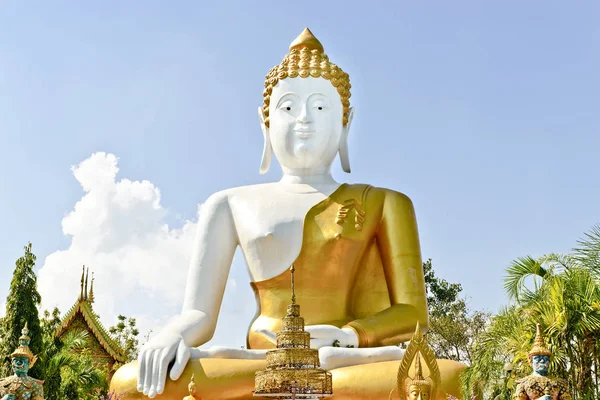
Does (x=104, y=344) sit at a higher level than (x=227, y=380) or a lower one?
higher

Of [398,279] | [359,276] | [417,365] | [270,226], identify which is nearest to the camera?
[417,365]

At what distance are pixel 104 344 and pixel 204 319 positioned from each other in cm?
1440

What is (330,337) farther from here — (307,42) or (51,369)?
(51,369)

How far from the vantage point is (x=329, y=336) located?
26.3 feet

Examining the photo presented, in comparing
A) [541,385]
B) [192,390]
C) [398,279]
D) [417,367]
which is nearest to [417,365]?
[417,367]

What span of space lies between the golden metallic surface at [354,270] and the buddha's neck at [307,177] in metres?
0.34

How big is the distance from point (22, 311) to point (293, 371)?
7.25 m

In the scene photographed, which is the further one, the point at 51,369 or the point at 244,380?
the point at 51,369

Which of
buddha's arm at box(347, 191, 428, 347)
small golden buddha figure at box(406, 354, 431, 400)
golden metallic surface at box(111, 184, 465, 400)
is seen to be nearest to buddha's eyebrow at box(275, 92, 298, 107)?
golden metallic surface at box(111, 184, 465, 400)

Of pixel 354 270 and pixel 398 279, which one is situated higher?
pixel 354 270

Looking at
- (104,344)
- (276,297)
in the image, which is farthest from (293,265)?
(104,344)

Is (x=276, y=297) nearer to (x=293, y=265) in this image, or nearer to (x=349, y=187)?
(x=293, y=265)

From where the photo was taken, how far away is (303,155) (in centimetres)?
928

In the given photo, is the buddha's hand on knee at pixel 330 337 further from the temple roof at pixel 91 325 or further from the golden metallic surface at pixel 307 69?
the temple roof at pixel 91 325
